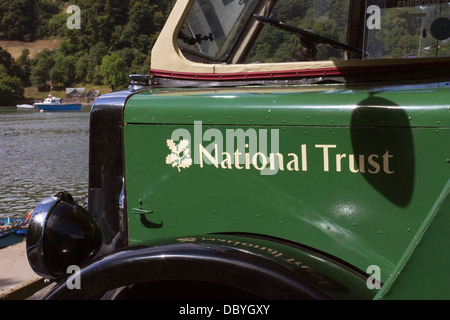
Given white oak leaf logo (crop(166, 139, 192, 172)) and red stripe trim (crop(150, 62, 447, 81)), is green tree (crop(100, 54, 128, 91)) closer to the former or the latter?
red stripe trim (crop(150, 62, 447, 81))

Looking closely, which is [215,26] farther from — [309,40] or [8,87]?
[8,87]

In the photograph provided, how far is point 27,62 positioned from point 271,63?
9447 cm

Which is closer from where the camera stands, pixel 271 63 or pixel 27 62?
pixel 271 63

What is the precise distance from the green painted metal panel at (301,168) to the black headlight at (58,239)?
263mm

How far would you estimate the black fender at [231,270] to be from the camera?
221 centimetres

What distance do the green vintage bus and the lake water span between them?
14.9 meters

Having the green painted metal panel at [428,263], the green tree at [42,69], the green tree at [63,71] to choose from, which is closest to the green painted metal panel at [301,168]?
the green painted metal panel at [428,263]

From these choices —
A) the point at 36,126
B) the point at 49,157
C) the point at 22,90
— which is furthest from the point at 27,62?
the point at 49,157

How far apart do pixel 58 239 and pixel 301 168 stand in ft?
4.52

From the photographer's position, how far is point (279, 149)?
2635 mm

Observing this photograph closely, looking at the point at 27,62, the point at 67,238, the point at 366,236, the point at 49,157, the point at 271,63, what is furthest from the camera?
the point at 27,62

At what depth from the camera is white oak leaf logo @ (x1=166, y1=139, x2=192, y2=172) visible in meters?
2.83

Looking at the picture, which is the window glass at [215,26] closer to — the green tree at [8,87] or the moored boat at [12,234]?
the moored boat at [12,234]
